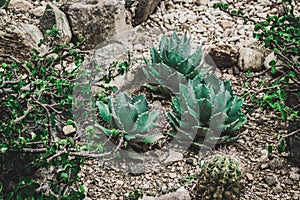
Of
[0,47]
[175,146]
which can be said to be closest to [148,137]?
[175,146]

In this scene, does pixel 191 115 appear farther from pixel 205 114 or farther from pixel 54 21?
pixel 54 21

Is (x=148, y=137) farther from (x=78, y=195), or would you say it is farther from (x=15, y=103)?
(x=15, y=103)

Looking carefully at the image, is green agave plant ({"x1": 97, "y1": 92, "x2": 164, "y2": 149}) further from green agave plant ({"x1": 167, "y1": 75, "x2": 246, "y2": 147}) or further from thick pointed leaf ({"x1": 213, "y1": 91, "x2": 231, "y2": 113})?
thick pointed leaf ({"x1": 213, "y1": 91, "x2": 231, "y2": 113})

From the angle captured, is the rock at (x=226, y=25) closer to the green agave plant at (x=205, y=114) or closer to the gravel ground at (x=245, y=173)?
the gravel ground at (x=245, y=173)

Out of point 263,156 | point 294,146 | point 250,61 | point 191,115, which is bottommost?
point 263,156

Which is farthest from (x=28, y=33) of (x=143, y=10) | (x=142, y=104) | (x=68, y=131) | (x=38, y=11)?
(x=142, y=104)
